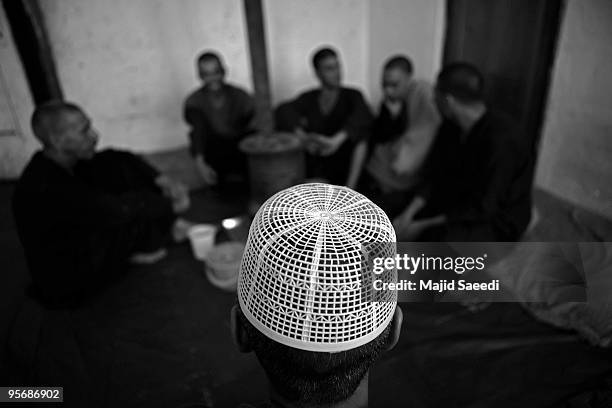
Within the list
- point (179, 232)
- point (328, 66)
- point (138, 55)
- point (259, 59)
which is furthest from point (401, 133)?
point (138, 55)

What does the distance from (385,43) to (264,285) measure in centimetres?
449

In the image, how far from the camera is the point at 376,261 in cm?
97

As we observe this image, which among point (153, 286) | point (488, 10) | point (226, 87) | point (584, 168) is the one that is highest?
point (488, 10)

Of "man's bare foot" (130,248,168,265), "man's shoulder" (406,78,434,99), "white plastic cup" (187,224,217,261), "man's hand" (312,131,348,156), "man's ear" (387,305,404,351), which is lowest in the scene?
"man's bare foot" (130,248,168,265)

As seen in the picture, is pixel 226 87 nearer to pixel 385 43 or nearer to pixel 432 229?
pixel 385 43

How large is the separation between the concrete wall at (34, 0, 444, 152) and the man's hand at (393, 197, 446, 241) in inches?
86.6

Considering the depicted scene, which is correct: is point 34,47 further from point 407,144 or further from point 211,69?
point 407,144

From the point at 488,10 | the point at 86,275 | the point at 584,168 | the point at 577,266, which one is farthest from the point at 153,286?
the point at 488,10

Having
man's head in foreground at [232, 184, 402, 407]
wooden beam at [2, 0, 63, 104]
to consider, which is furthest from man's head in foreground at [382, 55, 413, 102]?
wooden beam at [2, 0, 63, 104]

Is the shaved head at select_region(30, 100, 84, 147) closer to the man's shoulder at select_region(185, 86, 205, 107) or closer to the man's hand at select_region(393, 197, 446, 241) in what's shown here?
the man's shoulder at select_region(185, 86, 205, 107)

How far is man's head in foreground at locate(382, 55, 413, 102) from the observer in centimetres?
332

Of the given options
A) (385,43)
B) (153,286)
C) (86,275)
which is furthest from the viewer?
(385,43)

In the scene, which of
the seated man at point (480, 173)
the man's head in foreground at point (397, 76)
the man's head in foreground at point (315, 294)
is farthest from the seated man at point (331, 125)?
the man's head in foreground at point (315, 294)

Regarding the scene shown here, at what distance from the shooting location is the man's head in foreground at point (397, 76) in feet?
10.9
